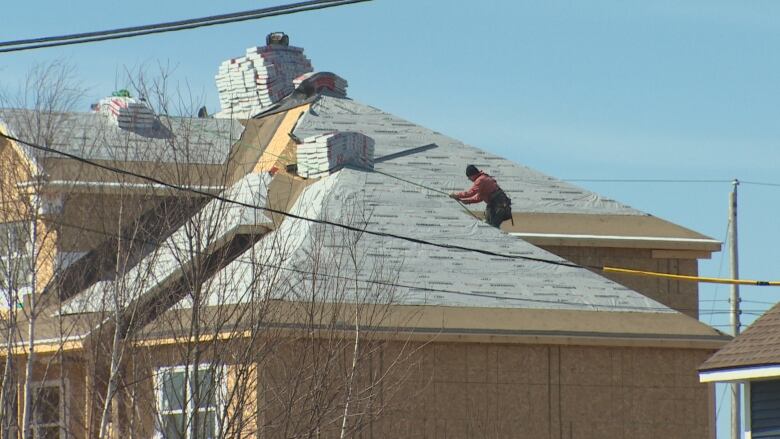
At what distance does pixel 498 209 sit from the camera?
25016 millimetres

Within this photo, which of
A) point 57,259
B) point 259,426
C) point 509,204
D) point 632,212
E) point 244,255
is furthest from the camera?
point 632,212

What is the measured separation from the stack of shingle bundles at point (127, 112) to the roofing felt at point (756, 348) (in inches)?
435

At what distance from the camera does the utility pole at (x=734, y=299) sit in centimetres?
3198

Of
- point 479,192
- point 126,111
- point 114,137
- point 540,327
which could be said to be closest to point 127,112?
point 126,111

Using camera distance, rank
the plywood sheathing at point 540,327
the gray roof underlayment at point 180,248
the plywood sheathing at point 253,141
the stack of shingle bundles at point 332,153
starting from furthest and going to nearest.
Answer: the plywood sheathing at point 253,141 < the stack of shingle bundles at point 332,153 < the plywood sheathing at point 540,327 < the gray roof underlayment at point 180,248

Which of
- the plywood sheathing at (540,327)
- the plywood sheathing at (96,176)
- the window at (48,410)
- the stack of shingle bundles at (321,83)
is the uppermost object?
the stack of shingle bundles at (321,83)

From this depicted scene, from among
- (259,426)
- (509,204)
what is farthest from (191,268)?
(509,204)

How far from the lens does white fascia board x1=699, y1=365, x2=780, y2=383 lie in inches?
693

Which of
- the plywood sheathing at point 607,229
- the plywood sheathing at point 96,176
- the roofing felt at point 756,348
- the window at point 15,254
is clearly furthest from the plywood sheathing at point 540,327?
the window at point 15,254

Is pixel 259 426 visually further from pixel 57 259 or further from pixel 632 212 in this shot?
pixel 632 212

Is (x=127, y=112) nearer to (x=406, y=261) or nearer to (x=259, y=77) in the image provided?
(x=259, y=77)

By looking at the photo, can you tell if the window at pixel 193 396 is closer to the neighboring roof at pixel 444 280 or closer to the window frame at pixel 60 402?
the window frame at pixel 60 402

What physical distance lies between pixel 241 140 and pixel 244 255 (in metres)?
6.43

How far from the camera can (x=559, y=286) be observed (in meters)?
23.0
